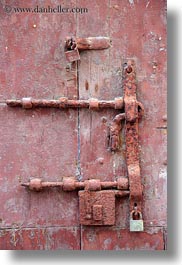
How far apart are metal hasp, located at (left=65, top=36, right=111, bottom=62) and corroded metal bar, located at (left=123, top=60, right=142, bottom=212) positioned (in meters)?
0.14

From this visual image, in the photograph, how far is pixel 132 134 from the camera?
1.92 meters

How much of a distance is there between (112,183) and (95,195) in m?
0.09

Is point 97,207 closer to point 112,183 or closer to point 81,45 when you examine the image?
point 112,183

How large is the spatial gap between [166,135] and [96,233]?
0.53m

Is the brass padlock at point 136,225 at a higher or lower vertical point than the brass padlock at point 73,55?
lower

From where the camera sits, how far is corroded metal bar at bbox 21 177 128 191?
1.89 meters

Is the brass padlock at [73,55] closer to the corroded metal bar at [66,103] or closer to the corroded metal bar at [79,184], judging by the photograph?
the corroded metal bar at [66,103]

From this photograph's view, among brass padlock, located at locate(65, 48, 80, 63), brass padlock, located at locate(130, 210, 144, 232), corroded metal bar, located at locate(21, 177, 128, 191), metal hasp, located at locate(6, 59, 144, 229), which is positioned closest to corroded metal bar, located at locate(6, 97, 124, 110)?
metal hasp, located at locate(6, 59, 144, 229)

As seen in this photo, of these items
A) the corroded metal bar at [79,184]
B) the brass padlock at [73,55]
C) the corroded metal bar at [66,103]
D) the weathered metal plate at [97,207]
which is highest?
the brass padlock at [73,55]

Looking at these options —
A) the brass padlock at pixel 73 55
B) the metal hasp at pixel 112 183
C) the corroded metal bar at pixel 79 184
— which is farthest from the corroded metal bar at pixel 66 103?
the corroded metal bar at pixel 79 184

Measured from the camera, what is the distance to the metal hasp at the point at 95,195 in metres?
1.89

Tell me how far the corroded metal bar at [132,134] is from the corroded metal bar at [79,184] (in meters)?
0.04

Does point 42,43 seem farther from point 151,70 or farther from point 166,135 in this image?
point 166,135

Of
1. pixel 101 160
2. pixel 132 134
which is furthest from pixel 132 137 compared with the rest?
pixel 101 160
